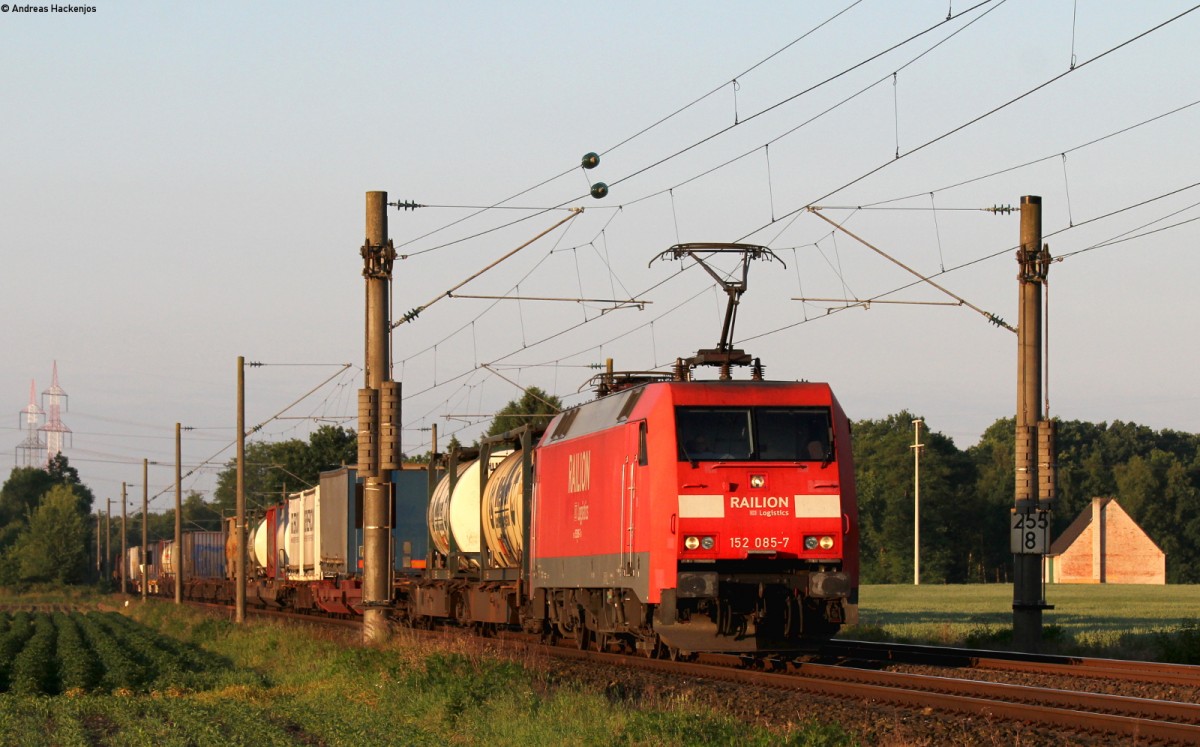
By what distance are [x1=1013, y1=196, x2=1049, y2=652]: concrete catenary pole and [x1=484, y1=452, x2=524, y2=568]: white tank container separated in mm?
8368

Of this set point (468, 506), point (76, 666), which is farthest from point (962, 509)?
point (76, 666)

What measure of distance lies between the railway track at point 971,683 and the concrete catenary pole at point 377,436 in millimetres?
2439

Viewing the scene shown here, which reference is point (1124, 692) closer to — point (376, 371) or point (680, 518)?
point (680, 518)

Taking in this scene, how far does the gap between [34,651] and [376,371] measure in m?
14.6

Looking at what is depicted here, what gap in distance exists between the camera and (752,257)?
24.4m

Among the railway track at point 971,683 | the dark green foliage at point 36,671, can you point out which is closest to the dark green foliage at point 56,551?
the dark green foliage at point 36,671

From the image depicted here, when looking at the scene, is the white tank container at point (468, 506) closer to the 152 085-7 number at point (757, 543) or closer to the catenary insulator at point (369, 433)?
the catenary insulator at point (369, 433)

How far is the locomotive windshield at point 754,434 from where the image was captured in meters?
19.8

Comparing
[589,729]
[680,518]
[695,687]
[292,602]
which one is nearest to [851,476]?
[680,518]

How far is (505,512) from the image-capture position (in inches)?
1110

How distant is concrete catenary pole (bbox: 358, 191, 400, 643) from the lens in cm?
2475

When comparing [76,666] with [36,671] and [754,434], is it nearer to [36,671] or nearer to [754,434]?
[36,671]

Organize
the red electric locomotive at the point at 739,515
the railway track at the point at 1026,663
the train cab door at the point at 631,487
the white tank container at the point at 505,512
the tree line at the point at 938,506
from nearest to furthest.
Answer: the railway track at the point at 1026,663, the red electric locomotive at the point at 739,515, the train cab door at the point at 631,487, the white tank container at the point at 505,512, the tree line at the point at 938,506

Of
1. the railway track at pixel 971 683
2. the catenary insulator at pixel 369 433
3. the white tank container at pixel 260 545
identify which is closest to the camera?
the railway track at pixel 971 683
